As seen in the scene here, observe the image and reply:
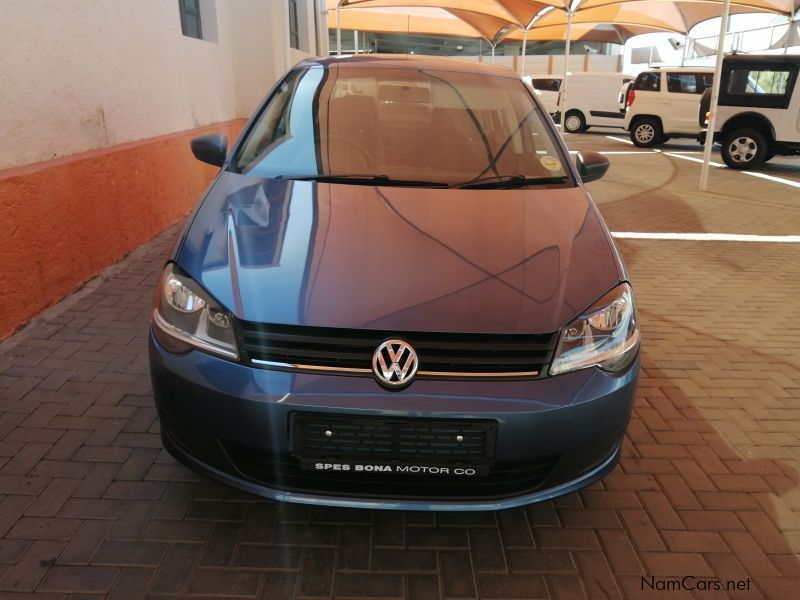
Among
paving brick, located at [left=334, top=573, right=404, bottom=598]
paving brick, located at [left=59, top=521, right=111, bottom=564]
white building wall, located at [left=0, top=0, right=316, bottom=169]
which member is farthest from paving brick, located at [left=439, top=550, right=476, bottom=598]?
white building wall, located at [left=0, top=0, right=316, bottom=169]

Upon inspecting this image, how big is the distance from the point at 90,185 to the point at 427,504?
145 inches

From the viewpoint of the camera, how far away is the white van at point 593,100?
62.0ft

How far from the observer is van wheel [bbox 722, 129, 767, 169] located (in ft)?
38.8

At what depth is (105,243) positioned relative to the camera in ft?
15.7

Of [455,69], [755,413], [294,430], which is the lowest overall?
[755,413]

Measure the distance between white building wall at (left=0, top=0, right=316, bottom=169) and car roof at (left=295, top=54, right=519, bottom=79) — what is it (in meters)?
1.77

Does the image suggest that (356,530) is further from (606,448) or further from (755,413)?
(755,413)

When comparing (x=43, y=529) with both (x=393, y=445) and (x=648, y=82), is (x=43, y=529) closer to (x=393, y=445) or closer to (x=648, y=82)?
(x=393, y=445)

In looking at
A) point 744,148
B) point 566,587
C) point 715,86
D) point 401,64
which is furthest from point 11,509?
point 744,148

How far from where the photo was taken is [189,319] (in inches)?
81.4

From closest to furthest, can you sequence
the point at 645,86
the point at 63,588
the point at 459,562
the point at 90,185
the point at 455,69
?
the point at 63,588 < the point at 459,562 < the point at 455,69 < the point at 90,185 < the point at 645,86

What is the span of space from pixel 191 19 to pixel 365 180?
593cm

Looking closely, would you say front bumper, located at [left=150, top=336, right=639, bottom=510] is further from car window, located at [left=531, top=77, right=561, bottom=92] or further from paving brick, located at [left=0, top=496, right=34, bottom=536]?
car window, located at [left=531, top=77, right=561, bottom=92]

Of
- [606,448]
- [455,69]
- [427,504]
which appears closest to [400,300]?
[427,504]
